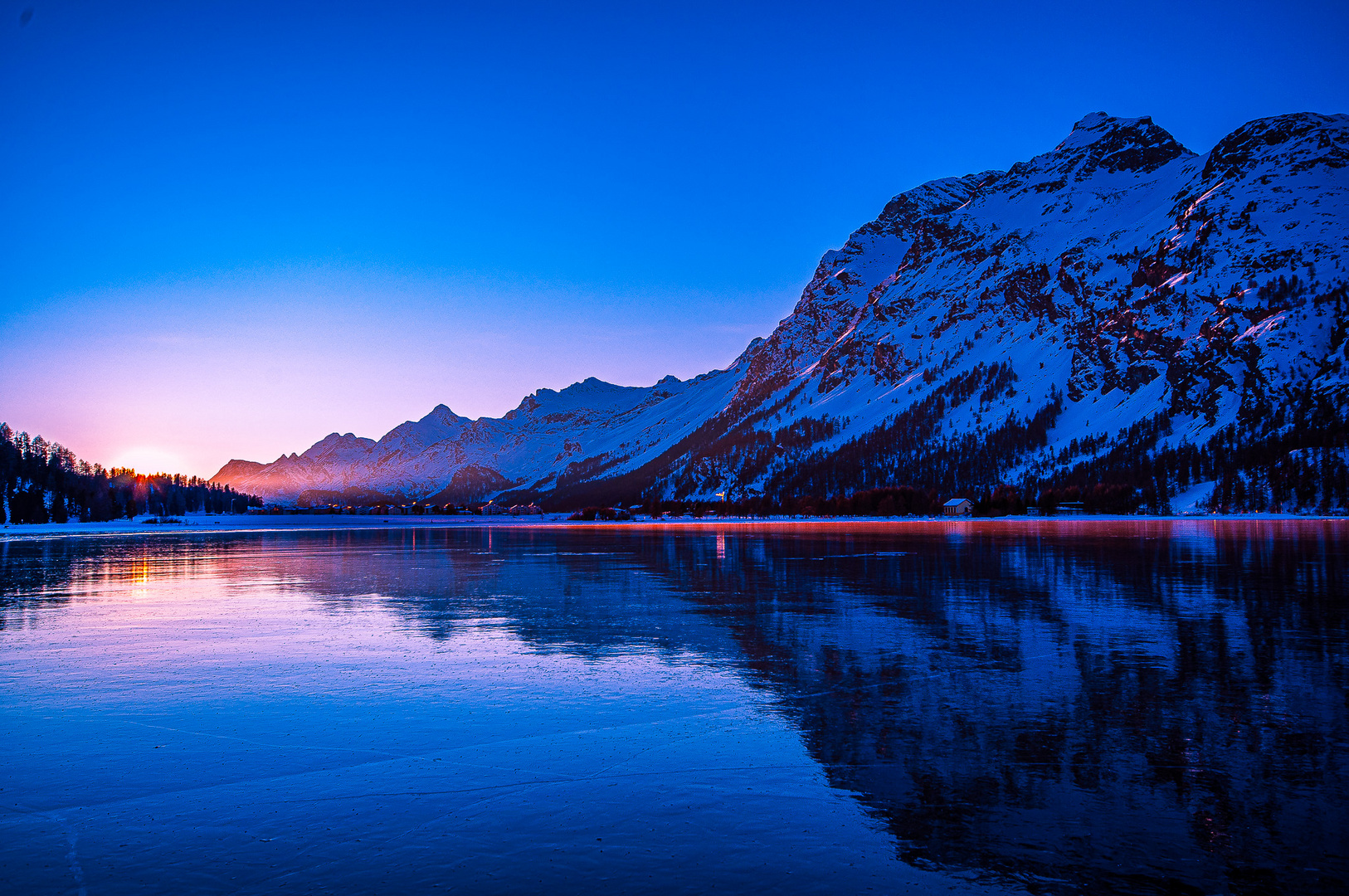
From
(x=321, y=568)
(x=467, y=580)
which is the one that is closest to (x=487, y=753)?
(x=467, y=580)

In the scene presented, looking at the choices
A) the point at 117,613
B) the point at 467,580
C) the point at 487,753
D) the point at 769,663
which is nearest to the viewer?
the point at 487,753

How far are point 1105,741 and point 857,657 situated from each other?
21.1 ft

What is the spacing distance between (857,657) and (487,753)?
8704 mm

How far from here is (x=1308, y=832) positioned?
26.3 ft

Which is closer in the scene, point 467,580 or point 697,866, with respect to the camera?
point 697,866

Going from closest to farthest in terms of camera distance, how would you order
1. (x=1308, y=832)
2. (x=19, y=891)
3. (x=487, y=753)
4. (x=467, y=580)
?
(x=19, y=891) < (x=1308, y=832) < (x=487, y=753) < (x=467, y=580)

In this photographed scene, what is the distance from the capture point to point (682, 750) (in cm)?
1102

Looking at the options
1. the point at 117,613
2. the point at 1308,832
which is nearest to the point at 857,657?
the point at 1308,832

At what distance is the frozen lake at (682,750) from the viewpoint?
759cm

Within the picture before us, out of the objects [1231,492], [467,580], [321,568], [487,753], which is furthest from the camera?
[1231,492]

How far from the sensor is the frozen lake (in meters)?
7.59

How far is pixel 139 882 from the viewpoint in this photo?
7348 mm

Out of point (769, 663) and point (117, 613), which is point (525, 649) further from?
point (117, 613)

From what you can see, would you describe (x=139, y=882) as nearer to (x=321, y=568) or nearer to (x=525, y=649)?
(x=525, y=649)
